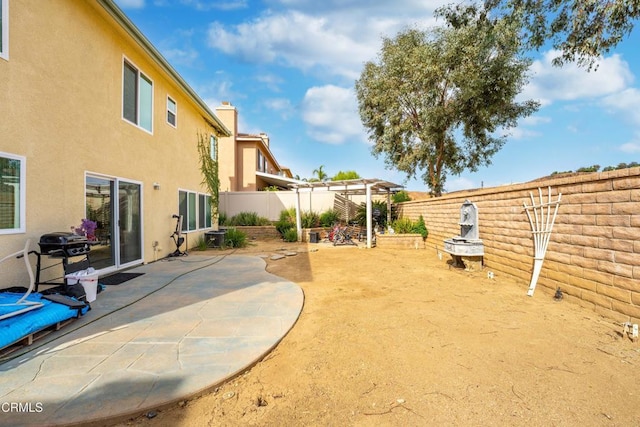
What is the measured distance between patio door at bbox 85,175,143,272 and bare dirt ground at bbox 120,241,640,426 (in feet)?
15.2

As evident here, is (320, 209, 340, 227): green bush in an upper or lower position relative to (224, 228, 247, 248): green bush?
upper

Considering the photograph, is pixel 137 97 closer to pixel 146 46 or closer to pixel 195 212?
pixel 146 46

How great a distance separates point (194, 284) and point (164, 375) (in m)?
3.23

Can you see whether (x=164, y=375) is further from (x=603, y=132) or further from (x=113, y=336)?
(x=603, y=132)

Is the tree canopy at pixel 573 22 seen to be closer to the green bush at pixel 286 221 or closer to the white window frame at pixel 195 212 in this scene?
the white window frame at pixel 195 212

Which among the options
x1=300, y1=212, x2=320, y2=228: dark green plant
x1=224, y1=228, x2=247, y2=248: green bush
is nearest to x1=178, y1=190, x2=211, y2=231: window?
x1=224, y1=228, x2=247, y2=248: green bush

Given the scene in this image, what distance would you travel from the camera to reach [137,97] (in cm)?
700

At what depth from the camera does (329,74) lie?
1423 cm

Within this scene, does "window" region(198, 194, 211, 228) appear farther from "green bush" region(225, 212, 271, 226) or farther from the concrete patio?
the concrete patio

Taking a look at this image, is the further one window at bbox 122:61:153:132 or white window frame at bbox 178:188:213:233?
white window frame at bbox 178:188:213:233

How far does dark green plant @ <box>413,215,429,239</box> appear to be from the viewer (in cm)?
1120

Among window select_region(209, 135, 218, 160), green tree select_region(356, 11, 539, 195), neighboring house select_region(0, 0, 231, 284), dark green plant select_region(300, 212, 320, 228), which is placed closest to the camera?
neighboring house select_region(0, 0, 231, 284)

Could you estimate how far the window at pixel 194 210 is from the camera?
31.7 feet

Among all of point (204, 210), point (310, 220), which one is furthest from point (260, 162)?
point (204, 210)
